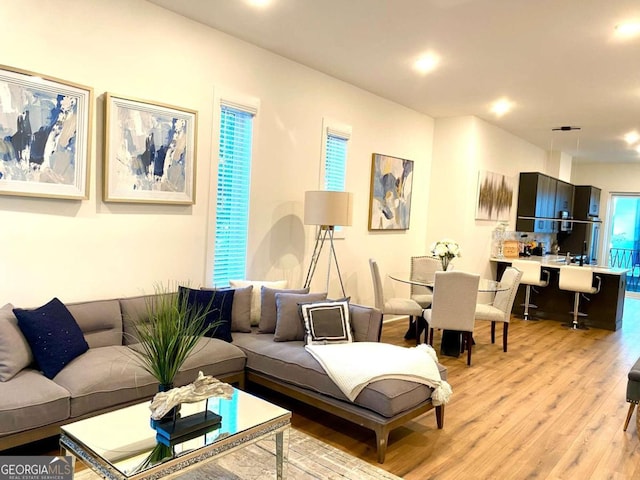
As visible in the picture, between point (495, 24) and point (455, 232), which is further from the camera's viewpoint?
point (455, 232)

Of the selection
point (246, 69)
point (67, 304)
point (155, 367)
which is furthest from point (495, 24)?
point (67, 304)

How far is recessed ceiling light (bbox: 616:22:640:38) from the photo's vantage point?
3486 millimetres

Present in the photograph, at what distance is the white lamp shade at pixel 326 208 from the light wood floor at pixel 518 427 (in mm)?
1800

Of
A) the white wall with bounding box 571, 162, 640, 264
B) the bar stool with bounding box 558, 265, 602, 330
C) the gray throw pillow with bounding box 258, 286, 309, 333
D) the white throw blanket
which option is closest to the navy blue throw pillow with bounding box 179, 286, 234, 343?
the gray throw pillow with bounding box 258, 286, 309, 333

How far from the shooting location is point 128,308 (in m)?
3.40

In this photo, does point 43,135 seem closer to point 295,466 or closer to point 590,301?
point 295,466

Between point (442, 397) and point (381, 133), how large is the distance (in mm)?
3790

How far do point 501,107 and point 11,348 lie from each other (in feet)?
19.4

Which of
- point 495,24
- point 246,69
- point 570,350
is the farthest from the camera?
point 570,350

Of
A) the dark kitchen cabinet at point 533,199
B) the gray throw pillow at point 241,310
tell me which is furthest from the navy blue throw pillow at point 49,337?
the dark kitchen cabinet at point 533,199

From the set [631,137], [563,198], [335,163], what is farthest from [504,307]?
[563,198]

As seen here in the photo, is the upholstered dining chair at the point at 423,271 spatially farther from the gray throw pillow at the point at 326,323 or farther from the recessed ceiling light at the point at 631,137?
the recessed ceiling light at the point at 631,137

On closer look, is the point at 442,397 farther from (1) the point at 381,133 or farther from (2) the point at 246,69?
(1) the point at 381,133

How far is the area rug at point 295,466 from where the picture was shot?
261 centimetres
